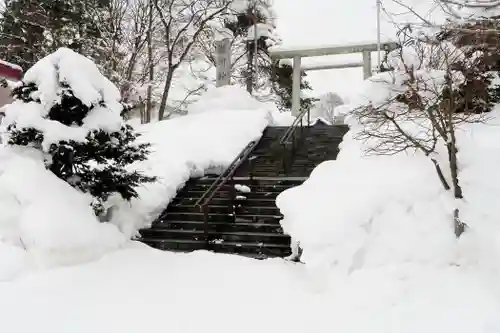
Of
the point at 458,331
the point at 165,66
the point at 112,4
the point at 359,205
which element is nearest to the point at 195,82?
the point at 165,66

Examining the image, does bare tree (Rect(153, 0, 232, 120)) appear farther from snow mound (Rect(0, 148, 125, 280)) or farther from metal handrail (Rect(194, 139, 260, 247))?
snow mound (Rect(0, 148, 125, 280))

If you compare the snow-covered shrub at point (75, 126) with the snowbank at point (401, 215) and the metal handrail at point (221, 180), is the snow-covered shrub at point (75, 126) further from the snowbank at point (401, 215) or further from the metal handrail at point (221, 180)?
the snowbank at point (401, 215)

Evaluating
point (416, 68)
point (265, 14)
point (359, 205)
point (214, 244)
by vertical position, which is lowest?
point (214, 244)

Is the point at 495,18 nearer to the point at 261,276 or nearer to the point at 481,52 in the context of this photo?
the point at 481,52

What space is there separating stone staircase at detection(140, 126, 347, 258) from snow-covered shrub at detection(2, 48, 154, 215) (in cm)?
124

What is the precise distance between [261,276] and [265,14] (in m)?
20.0

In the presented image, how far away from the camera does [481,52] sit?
8.42 meters

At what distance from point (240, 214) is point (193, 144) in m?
3.59

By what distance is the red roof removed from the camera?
53.7 ft

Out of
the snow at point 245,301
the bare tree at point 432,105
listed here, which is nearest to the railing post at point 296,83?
the bare tree at point 432,105

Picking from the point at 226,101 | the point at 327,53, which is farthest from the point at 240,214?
the point at 327,53

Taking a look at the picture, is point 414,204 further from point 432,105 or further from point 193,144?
point 193,144

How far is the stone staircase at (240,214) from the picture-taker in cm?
761

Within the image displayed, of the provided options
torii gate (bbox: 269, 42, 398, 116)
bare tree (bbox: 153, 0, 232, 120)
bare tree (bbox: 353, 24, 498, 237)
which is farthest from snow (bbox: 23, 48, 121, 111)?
bare tree (bbox: 153, 0, 232, 120)
